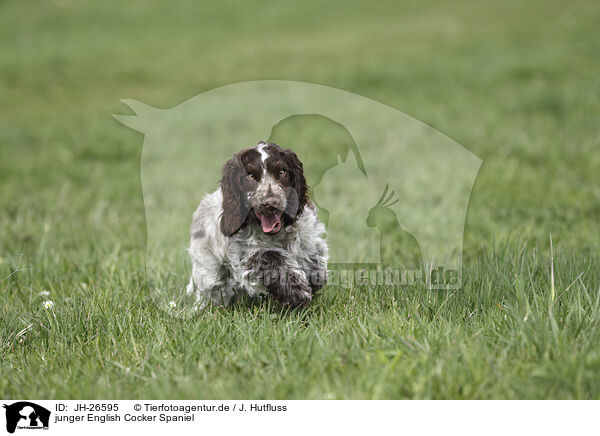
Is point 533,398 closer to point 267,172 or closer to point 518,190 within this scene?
point 267,172

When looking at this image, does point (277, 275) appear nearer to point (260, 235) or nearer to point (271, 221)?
point (260, 235)

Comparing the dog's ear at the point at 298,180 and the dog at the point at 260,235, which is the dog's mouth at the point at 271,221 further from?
the dog's ear at the point at 298,180

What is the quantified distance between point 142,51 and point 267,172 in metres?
18.8

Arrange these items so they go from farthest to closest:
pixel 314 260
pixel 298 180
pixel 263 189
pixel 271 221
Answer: pixel 314 260
pixel 298 180
pixel 271 221
pixel 263 189

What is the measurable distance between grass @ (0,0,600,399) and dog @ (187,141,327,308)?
0.72 ft

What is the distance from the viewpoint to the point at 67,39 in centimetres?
2189

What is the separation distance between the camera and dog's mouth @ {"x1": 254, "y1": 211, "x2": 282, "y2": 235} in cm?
314

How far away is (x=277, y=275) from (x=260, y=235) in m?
0.27

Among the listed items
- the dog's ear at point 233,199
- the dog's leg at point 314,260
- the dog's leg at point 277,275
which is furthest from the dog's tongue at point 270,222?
the dog's leg at point 314,260

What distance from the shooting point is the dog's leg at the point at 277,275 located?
11.3 ft

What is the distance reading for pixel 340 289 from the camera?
398 cm

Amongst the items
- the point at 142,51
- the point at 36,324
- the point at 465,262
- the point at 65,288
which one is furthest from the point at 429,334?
the point at 142,51
